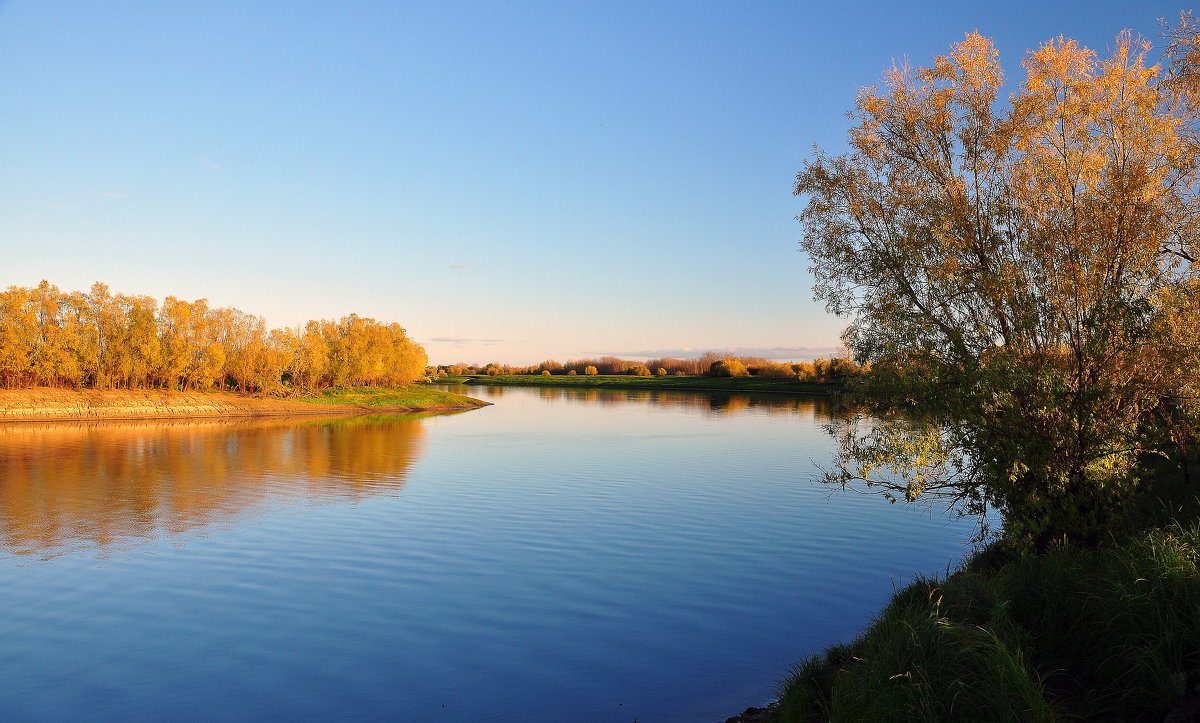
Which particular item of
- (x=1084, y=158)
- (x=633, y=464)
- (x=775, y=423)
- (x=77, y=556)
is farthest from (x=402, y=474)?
(x=775, y=423)

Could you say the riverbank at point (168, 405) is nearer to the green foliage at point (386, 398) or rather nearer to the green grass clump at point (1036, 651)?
the green foliage at point (386, 398)

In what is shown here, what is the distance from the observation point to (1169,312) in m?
15.6

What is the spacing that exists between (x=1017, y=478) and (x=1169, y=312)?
15.3 ft

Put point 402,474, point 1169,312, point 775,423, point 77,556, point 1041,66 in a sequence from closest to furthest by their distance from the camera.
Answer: point 1169,312
point 1041,66
point 77,556
point 402,474
point 775,423

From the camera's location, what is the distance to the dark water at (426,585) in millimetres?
12547

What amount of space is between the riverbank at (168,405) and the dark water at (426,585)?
122 ft

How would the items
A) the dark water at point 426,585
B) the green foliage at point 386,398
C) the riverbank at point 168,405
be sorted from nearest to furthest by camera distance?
the dark water at point 426,585
the riverbank at point 168,405
the green foliage at point 386,398

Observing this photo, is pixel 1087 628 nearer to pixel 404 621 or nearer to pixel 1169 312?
pixel 1169 312

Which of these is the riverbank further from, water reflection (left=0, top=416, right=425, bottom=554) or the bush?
the bush

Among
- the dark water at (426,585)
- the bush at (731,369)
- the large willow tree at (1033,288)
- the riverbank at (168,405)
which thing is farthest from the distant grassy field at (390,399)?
the bush at (731,369)

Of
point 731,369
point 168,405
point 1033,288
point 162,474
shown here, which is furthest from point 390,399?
point 731,369

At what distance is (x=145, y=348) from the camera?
80312mm

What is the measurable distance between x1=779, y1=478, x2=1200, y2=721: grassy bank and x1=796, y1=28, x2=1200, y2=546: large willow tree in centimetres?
309

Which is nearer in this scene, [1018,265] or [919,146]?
[1018,265]
